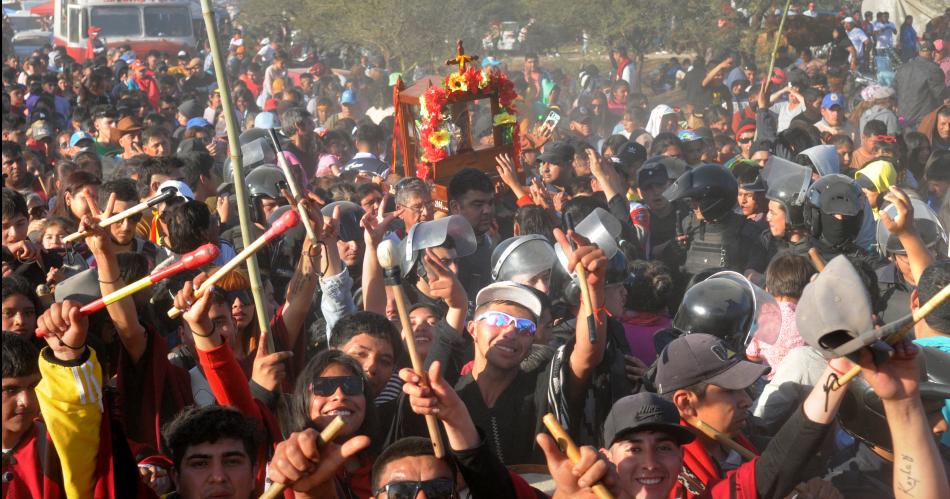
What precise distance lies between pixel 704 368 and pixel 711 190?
3.27m

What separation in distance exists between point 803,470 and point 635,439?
527 millimetres

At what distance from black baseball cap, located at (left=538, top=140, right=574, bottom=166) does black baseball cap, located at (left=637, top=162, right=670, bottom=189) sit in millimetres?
698

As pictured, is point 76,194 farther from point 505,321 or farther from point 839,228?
point 839,228

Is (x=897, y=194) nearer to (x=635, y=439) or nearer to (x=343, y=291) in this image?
(x=635, y=439)

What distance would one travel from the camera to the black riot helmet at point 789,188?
23.4 feet

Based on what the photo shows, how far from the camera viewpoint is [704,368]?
Answer: 13.9 feet

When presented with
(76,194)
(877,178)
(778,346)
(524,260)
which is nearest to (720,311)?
(778,346)

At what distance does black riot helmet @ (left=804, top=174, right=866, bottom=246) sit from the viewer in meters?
6.67

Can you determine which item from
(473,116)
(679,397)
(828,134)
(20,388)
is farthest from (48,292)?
(828,134)

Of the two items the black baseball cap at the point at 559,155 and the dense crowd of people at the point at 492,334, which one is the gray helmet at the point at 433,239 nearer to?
the dense crowd of people at the point at 492,334

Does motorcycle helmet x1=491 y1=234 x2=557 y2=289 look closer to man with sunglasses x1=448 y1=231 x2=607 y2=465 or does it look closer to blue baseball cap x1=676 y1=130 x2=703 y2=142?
man with sunglasses x1=448 y1=231 x2=607 y2=465

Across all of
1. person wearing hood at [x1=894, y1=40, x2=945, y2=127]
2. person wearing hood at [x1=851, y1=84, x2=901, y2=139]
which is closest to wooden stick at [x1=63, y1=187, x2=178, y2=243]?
person wearing hood at [x1=851, y1=84, x2=901, y2=139]

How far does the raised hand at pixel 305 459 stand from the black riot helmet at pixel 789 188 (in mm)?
4674

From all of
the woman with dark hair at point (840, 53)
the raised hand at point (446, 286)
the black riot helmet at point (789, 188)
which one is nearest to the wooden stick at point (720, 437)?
the raised hand at point (446, 286)
